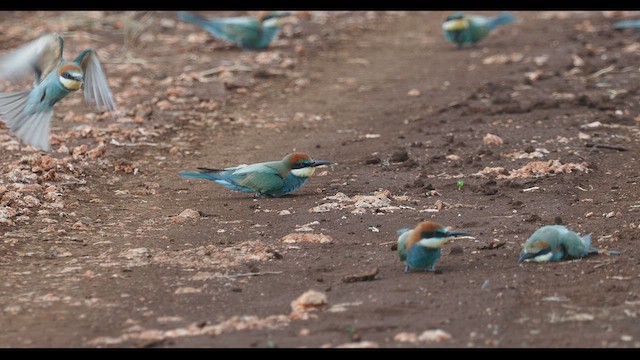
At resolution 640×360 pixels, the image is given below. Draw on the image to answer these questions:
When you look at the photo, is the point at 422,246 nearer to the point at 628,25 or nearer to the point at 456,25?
the point at 456,25

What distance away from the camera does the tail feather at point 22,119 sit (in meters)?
6.42

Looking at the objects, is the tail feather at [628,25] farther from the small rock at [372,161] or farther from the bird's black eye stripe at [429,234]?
the bird's black eye stripe at [429,234]

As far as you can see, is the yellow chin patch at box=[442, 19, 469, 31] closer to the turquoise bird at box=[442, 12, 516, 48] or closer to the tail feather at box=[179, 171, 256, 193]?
the turquoise bird at box=[442, 12, 516, 48]

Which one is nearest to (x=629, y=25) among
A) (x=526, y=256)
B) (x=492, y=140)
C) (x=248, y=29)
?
(x=248, y=29)

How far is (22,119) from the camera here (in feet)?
21.3

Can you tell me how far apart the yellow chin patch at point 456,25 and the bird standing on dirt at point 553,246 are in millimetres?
6810

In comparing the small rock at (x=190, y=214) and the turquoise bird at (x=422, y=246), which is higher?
the turquoise bird at (x=422, y=246)

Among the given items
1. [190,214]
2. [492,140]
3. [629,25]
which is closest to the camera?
[190,214]

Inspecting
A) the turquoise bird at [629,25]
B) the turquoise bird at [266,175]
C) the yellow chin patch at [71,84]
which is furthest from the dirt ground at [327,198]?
the yellow chin patch at [71,84]

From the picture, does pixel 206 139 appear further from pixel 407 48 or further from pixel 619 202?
pixel 407 48

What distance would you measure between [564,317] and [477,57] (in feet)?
23.9

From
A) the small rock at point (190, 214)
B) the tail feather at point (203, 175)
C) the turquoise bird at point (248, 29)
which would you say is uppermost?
the tail feather at point (203, 175)

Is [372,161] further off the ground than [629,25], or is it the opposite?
[372,161]

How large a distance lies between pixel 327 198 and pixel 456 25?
222 inches
